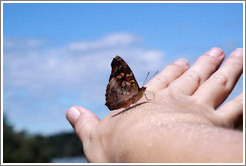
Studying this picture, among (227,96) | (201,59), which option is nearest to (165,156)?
(227,96)

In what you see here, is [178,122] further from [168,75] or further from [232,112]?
[168,75]

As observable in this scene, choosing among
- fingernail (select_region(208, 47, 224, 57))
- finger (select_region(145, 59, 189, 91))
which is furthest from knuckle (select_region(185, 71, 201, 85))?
fingernail (select_region(208, 47, 224, 57))

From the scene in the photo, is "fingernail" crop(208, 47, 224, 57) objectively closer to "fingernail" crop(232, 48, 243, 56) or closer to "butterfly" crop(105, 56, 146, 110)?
"fingernail" crop(232, 48, 243, 56)

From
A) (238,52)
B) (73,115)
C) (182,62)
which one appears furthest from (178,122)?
(182,62)

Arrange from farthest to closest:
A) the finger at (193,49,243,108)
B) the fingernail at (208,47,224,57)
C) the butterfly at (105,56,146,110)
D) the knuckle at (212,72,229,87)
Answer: the fingernail at (208,47,224,57), the knuckle at (212,72,229,87), the finger at (193,49,243,108), the butterfly at (105,56,146,110)

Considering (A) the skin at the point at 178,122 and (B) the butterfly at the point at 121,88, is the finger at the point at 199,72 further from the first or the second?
(B) the butterfly at the point at 121,88

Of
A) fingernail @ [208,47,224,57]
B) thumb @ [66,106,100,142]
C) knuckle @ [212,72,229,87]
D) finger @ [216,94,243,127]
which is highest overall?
fingernail @ [208,47,224,57]

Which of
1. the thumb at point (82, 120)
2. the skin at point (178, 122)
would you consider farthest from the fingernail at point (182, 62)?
the thumb at point (82, 120)
